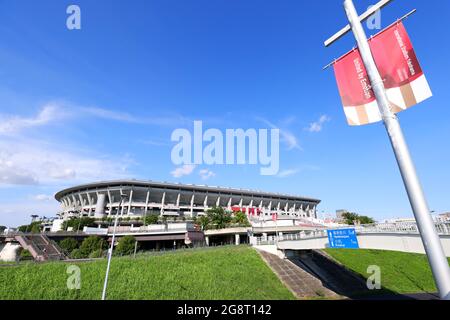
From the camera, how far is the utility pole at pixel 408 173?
6.29 meters

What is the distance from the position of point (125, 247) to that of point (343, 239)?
113 ft

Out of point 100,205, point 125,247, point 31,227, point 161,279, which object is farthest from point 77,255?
point 31,227

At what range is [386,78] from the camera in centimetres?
819

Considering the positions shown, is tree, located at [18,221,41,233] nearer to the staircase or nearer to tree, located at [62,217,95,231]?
tree, located at [62,217,95,231]

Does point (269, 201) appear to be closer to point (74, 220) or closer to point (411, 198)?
point (74, 220)

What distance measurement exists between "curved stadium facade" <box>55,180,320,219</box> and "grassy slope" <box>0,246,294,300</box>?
5461 cm

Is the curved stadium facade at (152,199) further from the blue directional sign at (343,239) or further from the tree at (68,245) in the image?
the blue directional sign at (343,239)

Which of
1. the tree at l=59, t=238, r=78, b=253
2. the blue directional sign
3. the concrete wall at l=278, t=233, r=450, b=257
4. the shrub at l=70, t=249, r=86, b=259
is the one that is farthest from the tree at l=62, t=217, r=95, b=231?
the blue directional sign

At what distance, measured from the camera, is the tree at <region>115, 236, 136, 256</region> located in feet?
140

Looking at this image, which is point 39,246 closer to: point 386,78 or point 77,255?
point 77,255

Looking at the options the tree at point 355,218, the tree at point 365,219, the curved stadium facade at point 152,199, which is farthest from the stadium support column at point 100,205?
the tree at point 365,219

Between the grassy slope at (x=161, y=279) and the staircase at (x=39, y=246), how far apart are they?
16.9 meters

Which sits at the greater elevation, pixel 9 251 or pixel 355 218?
pixel 355 218
